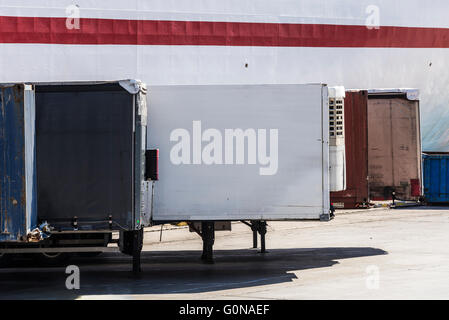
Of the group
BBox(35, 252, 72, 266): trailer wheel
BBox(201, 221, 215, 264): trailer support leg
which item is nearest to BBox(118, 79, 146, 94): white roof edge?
BBox(201, 221, 215, 264): trailer support leg

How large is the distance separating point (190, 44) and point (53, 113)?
39.5 ft

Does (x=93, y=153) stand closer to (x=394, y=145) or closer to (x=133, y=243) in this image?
(x=133, y=243)

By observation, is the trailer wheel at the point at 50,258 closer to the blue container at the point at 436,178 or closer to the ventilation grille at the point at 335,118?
the ventilation grille at the point at 335,118

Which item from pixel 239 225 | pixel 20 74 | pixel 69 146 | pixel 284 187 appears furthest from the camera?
pixel 20 74

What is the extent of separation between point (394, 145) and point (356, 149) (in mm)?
1037

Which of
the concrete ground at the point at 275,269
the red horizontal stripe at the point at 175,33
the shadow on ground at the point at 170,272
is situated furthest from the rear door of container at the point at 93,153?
the red horizontal stripe at the point at 175,33

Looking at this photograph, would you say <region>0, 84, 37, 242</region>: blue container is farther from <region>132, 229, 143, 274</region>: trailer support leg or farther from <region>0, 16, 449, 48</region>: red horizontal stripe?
<region>0, 16, 449, 48</region>: red horizontal stripe

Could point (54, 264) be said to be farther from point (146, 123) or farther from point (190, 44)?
point (190, 44)

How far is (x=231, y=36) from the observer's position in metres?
23.4

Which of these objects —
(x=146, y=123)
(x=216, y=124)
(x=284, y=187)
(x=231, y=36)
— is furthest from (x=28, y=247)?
(x=231, y=36)

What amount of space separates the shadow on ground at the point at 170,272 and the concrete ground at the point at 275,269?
2 cm

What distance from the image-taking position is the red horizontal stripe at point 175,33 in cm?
2269

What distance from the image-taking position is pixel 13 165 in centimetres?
1058

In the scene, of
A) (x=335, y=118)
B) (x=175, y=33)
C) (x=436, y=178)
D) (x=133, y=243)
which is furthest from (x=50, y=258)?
(x=436, y=178)
